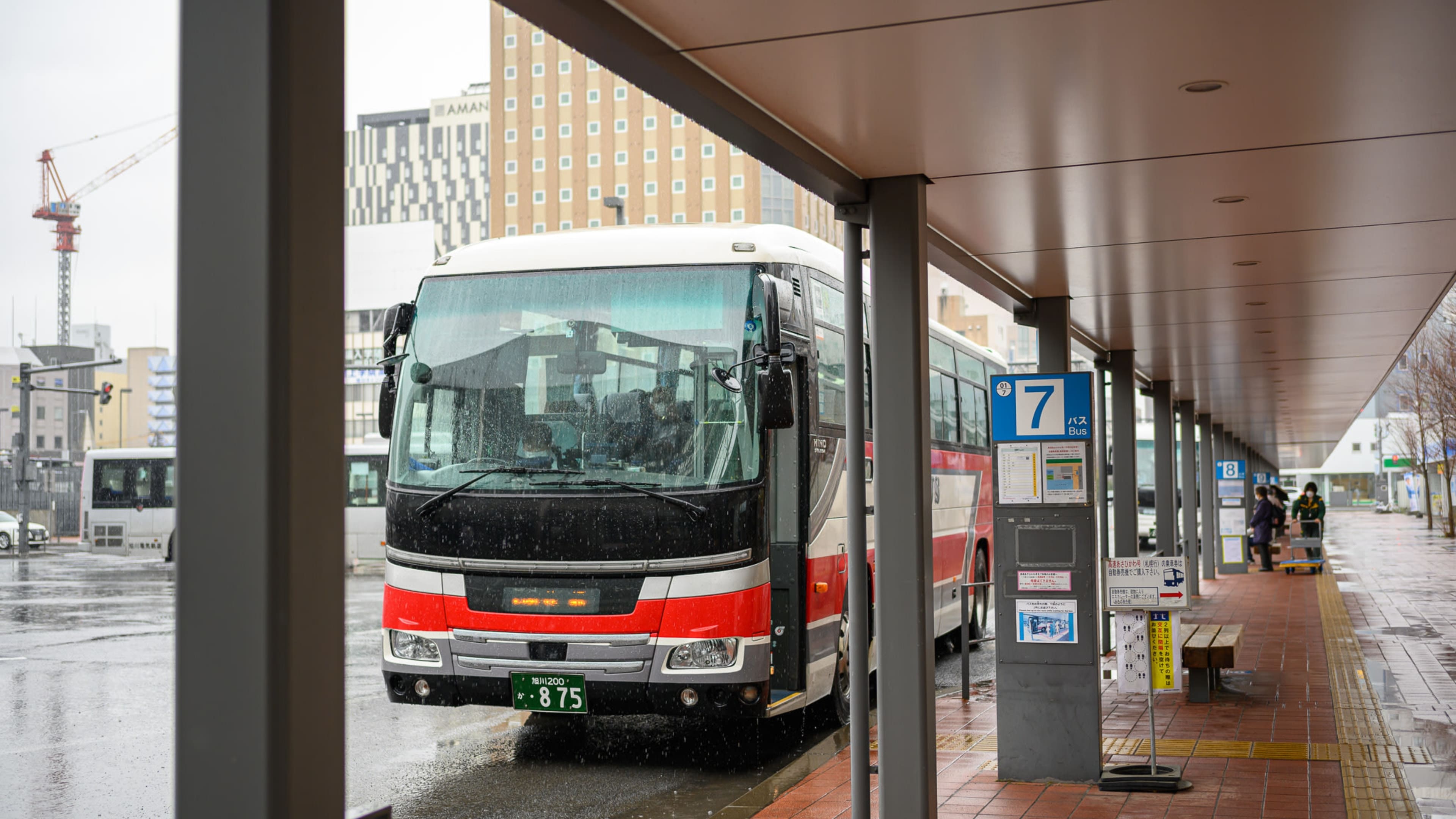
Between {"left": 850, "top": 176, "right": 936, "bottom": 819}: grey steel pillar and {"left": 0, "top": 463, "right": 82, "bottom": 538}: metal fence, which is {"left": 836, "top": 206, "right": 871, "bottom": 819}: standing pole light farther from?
{"left": 0, "top": 463, "right": 82, "bottom": 538}: metal fence

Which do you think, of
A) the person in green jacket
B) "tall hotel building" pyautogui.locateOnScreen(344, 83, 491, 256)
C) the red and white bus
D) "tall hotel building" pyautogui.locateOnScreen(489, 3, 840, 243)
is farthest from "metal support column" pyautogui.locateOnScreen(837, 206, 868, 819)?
"tall hotel building" pyautogui.locateOnScreen(344, 83, 491, 256)

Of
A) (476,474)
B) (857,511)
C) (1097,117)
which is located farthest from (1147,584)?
(476,474)

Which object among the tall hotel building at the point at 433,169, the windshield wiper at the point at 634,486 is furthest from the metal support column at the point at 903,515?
the tall hotel building at the point at 433,169

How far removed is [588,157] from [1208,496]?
99.3 m

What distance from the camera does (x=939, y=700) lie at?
1083 cm

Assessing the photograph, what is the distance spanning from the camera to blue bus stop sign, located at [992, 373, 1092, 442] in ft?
24.3

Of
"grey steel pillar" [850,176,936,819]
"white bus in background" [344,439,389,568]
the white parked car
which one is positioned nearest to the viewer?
"grey steel pillar" [850,176,936,819]

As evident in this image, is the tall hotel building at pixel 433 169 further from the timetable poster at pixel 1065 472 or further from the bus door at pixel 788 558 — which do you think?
the timetable poster at pixel 1065 472

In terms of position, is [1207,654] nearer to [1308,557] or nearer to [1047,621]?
[1047,621]

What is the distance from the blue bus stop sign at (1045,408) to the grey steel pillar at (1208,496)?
20152 millimetres

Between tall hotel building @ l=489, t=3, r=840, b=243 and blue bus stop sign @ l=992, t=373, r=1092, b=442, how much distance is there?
105639 mm

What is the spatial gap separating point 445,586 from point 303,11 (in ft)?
22.0

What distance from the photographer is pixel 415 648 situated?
8562mm

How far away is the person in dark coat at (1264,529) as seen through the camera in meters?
27.7
